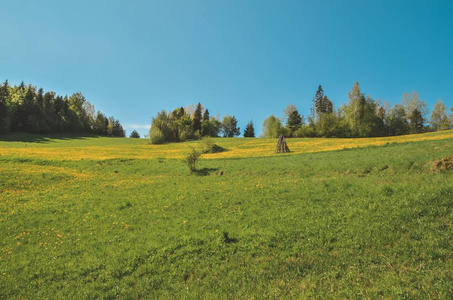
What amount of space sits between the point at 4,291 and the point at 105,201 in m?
9.58

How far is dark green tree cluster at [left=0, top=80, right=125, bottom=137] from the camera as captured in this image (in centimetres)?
8156

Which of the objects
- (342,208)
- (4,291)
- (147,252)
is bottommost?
(4,291)

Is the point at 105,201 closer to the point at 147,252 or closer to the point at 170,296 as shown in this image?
the point at 147,252

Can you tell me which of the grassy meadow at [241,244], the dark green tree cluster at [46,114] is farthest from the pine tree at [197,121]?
the grassy meadow at [241,244]

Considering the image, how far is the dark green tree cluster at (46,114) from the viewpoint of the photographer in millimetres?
81562

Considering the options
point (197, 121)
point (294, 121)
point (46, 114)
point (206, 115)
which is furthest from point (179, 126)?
point (46, 114)

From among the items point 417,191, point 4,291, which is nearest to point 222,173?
point 417,191

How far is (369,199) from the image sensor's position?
450 inches

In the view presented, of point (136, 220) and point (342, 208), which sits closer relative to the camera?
point (342, 208)

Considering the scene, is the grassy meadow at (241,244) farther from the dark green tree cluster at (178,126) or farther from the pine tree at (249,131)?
the pine tree at (249,131)

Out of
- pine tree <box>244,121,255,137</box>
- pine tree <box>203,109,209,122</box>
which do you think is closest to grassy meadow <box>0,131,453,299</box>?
pine tree <box>203,109,209,122</box>

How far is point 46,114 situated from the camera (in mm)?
90188

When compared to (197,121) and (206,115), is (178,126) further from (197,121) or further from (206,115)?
(206,115)

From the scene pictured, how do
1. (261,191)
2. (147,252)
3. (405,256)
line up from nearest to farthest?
1. (405,256)
2. (147,252)
3. (261,191)
